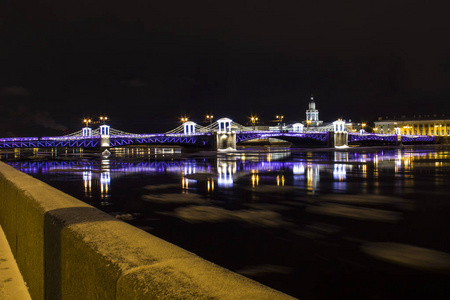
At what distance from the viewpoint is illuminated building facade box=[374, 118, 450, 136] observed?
155875 mm

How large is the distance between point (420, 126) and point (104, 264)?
183 metres

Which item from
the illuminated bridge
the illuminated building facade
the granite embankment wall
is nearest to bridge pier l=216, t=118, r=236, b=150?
the illuminated bridge

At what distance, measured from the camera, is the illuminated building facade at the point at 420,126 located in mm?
155875

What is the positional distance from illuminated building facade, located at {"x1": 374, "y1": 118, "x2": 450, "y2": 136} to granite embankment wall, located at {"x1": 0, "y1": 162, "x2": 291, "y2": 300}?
6476 inches

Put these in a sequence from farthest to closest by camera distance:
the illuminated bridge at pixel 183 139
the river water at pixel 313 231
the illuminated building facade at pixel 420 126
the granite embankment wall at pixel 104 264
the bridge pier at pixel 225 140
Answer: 1. the illuminated building facade at pixel 420 126
2. the bridge pier at pixel 225 140
3. the illuminated bridge at pixel 183 139
4. the river water at pixel 313 231
5. the granite embankment wall at pixel 104 264

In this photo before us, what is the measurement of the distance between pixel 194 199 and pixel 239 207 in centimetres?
290

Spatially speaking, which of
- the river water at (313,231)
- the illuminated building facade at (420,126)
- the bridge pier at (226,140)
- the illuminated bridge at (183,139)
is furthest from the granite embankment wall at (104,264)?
the illuminated building facade at (420,126)

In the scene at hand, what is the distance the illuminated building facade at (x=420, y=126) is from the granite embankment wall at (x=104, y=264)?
540 feet

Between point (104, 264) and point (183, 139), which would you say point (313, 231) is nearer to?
point (104, 264)

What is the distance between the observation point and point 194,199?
1700 cm

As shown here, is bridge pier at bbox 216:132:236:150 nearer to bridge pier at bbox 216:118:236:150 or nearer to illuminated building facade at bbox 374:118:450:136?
bridge pier at bbox 216:118:236:150

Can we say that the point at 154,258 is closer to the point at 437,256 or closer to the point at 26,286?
the point at 26,286

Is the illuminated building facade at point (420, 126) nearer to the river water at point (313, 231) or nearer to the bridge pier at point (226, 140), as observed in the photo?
the bridge pier at point (226, 140)

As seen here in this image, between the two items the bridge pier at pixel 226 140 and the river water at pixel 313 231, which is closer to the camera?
the river water at pixel 313 231
